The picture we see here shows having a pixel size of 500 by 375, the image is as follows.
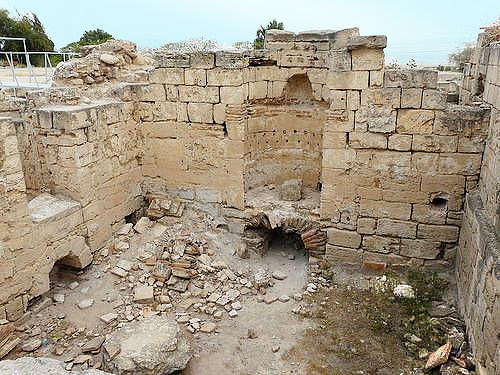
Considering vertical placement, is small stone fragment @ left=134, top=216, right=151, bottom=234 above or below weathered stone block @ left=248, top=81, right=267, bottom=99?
below

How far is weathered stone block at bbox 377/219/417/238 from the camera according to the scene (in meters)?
6.79

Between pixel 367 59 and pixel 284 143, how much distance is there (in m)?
2.51

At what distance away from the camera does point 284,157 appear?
8.47m

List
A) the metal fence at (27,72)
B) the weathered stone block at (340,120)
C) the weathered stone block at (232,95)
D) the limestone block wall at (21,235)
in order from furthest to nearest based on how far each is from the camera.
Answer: the metal fence at (27,72) → the weathered stone block at (232,95) → the weathered stone block at (340,120) → the limestone block wall at (21,235)

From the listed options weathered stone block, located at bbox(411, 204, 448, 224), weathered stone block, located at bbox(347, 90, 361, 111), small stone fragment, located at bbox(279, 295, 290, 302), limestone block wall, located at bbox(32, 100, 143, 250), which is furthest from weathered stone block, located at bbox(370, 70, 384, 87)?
limestone block wall, located at bbox(32, 100, 143, 250)

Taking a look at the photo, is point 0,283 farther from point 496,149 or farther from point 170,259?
point 496,149

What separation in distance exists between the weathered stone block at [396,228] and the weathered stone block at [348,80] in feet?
6.86

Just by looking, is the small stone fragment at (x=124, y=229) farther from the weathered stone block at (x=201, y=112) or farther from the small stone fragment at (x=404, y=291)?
the small stone fragment at (x=404, y=291)

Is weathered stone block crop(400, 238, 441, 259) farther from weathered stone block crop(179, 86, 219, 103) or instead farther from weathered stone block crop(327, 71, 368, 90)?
weathered stone block crop(179, 86, 219, 103)

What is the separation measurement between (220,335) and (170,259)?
1.64 m

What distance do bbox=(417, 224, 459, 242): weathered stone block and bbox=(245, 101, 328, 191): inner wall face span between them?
2.26 m

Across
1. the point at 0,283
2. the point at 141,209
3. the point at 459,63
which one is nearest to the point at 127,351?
the point at 0,283

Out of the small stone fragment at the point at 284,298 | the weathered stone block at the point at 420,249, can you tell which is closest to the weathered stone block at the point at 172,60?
the small stone fragment at the point at 284,298

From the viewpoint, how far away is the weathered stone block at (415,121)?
250 inches
